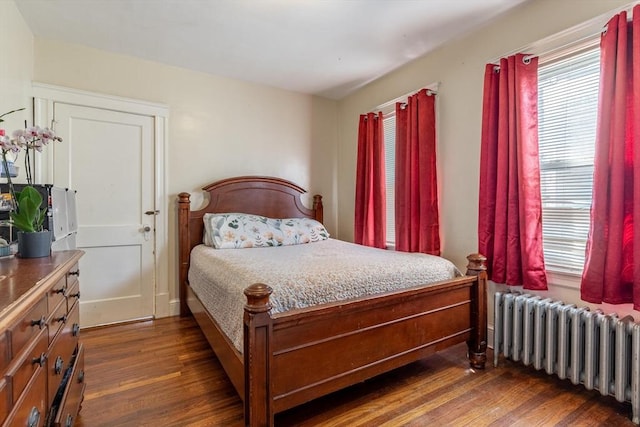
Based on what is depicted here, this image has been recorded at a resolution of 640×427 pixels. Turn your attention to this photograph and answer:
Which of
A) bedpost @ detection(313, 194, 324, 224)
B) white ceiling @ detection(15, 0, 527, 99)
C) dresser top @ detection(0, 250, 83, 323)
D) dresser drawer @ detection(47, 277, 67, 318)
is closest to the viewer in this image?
dresser top @ detection(0, 250, 83, 323)

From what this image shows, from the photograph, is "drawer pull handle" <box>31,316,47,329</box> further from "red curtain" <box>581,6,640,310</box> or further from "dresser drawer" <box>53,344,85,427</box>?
"red curtain" <box>581,6,640,310</box>

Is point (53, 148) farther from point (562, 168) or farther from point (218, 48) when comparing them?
point (562, 168)

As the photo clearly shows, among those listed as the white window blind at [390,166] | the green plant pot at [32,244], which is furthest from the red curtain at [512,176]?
the green plant pot at [32,244]

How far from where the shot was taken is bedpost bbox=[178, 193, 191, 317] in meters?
3.15

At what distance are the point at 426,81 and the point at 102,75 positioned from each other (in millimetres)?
3007

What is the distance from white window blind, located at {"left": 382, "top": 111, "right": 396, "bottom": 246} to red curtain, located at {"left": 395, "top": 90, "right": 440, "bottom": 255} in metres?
0.27

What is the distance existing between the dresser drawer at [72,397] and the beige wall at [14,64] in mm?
1684

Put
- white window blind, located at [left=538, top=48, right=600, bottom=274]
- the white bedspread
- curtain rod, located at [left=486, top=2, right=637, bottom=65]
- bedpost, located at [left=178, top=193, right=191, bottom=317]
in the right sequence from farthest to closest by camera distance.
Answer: bedpost, located at [left=178, top=193, right=191, bottom=317] → white window blind, located at [left=538, top=48, right=600, bottom=274] → curtain rod, located at [left=486, top=2, right=637, bottom=65] → the white bedspread

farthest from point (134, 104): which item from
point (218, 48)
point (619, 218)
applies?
point (619, 218)

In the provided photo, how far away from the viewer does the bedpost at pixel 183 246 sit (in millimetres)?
3154

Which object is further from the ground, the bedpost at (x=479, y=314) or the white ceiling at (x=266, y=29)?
the white ceiling at (x=266, y=29)

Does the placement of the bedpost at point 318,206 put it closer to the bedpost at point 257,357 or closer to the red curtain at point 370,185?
the red curtain at point 370,185

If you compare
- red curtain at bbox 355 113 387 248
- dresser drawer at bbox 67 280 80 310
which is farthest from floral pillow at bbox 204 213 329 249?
dresser drawer at bbox 67 280 80 310

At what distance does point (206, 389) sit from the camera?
1887 millimetres
